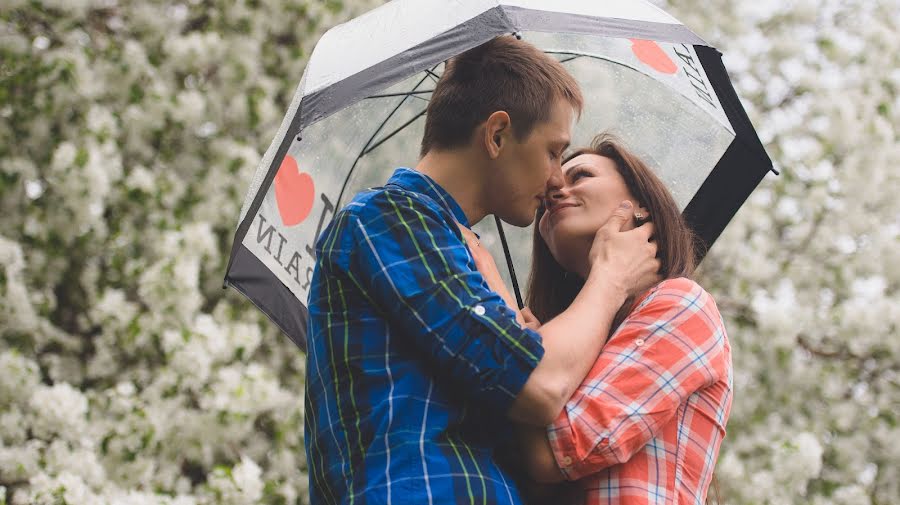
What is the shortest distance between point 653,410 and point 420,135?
1095 mm

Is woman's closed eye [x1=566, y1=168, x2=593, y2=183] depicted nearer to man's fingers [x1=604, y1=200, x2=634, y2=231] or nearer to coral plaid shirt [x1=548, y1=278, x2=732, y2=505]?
man's fingers [x1=604, y1=200, x2=634, y2=231]

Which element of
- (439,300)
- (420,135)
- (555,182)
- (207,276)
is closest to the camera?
(439,300)

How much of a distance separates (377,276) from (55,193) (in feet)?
11.7

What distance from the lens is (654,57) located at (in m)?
2.34

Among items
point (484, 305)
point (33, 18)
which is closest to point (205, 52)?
point (33, 18)

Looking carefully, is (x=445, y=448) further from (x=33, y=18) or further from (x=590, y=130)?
(x=33, y=18)

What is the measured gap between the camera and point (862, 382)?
18.0 feet

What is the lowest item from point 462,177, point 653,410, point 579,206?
point 653,410

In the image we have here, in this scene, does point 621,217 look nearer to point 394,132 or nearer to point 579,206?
point 579,206

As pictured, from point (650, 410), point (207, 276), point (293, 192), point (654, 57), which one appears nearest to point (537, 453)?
point (650, 410)

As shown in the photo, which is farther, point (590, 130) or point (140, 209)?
point (140, 209)

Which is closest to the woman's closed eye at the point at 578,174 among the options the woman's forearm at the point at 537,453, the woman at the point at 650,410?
the woman at the point at 650,410

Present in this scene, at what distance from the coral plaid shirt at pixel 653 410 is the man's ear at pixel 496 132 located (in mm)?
400

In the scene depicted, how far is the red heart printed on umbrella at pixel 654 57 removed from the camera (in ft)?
7.59
